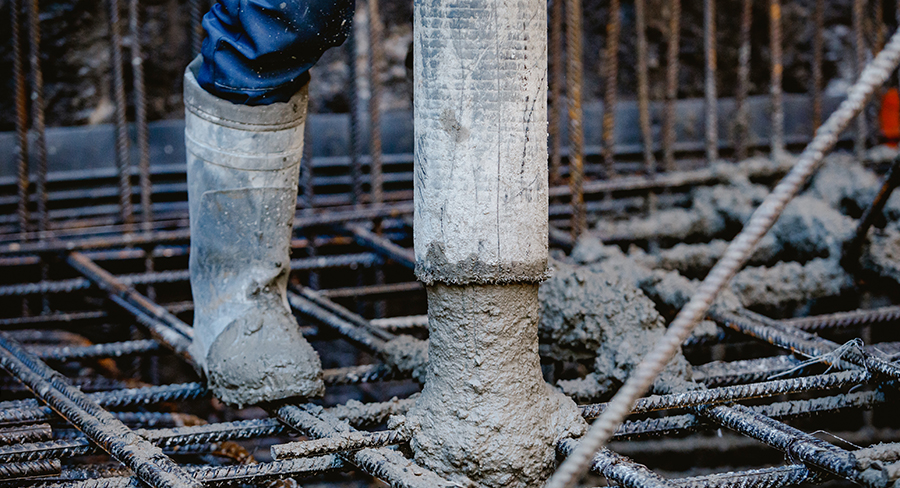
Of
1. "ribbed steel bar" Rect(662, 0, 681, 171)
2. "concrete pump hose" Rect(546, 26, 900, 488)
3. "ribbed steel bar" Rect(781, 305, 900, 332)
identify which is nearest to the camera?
"concrete pump hose" Rect(546, 26, 900, 488)

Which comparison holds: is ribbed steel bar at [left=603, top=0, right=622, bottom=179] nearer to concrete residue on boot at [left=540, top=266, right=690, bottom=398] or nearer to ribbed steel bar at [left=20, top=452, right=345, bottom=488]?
concrete residue on boot at [left=540, top=266, right=690, bottom=398]

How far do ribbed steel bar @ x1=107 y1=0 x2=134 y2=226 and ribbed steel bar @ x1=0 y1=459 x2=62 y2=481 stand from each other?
5.78 ft

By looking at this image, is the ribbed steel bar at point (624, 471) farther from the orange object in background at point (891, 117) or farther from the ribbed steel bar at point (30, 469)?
the orange object in background at point (891, 117)

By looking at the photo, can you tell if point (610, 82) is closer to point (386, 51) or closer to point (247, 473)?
point (386, 51)

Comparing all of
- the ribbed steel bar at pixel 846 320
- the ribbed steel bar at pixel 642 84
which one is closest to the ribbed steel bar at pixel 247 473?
the ribbed steel bar at pixel 846 320

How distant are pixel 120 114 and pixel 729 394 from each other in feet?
8.28

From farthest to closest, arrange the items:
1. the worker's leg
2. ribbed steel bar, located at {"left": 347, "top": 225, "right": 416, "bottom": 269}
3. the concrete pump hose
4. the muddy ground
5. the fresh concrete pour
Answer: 1. the muddy ground
2. ribbed steel bar, located at {"left": 347, "top": 225, "right": 416, "bottom": 269}
3. the worker's leg
4. the fresh concrete pour
5. the concrete pump hose

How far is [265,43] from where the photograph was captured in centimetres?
160

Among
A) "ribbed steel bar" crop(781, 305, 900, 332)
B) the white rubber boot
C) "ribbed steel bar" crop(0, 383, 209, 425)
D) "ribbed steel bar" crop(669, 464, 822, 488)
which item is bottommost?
"ribbed steel bar" crop(0, 383, 209, 425)

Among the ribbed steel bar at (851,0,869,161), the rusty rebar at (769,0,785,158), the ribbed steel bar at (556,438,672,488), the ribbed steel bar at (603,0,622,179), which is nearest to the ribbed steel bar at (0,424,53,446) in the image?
the ribbed steel bar at (556,438,672,488)

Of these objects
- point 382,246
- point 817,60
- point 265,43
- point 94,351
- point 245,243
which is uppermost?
point 265,43

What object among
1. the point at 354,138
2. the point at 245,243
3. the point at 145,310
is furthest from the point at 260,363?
the point at 354,138

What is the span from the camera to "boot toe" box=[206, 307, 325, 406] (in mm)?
1692

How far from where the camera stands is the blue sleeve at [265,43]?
1.60 meters
